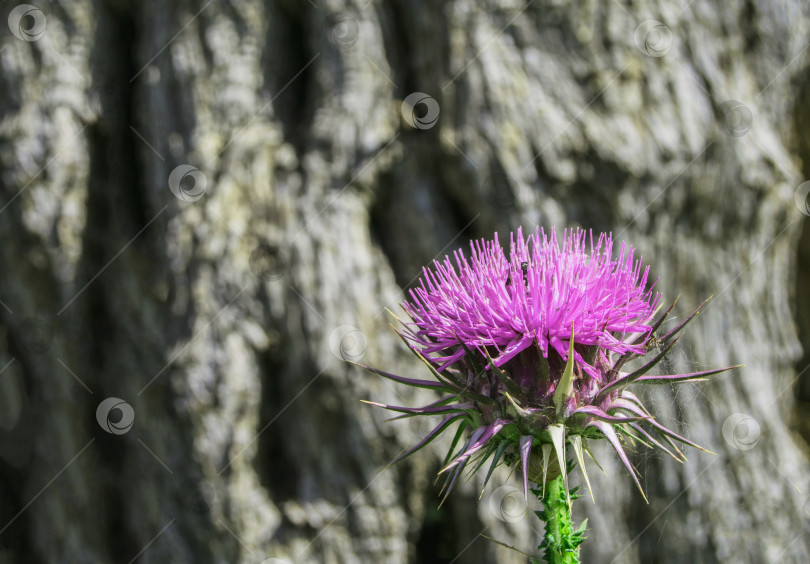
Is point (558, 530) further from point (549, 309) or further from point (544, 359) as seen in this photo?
point (549, 309)

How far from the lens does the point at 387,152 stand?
4742mm

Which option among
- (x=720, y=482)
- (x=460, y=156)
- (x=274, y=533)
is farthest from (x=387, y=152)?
(x=720, y=482)

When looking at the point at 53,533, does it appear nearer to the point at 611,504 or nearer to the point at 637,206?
the point at 611,504

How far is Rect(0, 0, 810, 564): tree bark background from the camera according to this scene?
4.44 metres

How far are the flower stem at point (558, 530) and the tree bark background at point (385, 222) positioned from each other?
7.62 ft

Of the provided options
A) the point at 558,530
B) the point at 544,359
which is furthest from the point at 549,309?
the point at 558,530

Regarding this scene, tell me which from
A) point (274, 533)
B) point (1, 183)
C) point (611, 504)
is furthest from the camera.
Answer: point (1, 183)

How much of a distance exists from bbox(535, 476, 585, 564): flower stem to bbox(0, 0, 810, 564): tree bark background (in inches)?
91.4

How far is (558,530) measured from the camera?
6.23ft

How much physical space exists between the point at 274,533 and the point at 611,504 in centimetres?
208

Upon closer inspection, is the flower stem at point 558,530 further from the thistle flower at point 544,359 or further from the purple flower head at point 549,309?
the purple flower head at point 549,309

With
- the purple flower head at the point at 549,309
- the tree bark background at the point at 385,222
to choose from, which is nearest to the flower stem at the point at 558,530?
the purple flower head at the point at 549,309

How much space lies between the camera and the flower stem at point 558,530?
1876mm

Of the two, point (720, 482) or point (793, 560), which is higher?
point (720, 482)
